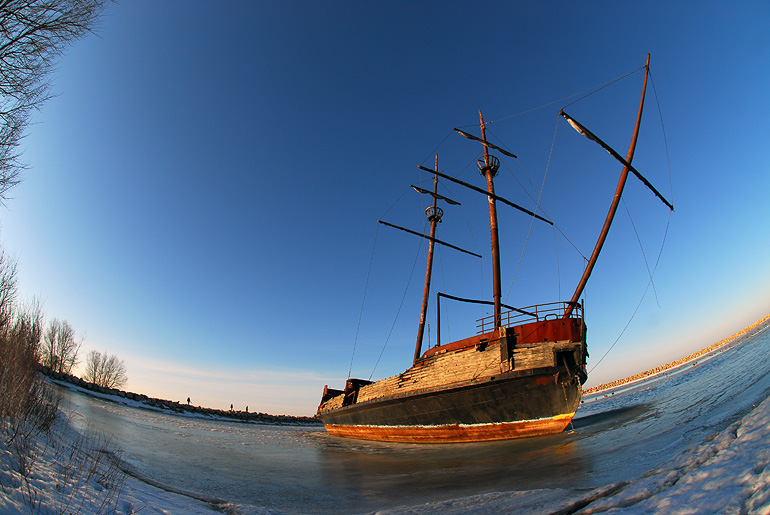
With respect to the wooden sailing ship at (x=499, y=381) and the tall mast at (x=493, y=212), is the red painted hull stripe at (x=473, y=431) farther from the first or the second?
the tall mast at (x=493, y=212)

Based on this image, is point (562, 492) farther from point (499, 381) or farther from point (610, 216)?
point (610, 216)

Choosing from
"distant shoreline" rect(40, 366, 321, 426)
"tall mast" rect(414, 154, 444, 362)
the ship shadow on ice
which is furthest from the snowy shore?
"distant shoreline" rect(40, 366, 321, 426)

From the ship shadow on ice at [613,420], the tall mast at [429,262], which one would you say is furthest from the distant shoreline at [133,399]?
the ship shadow on ice at [613,420]

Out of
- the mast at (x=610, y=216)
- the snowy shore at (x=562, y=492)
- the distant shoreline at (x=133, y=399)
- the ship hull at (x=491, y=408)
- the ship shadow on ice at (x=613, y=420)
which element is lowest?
the distant shoreline at (x=133, y=399)

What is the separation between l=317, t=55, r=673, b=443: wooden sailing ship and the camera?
12094 millimetres

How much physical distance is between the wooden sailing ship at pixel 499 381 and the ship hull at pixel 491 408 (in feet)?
0.11

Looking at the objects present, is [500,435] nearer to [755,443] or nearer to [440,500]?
[440,500]

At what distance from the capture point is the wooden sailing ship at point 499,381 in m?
12.1

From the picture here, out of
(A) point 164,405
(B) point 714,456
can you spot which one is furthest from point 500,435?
(A) point 164,405

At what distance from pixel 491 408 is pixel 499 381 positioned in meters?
1.38

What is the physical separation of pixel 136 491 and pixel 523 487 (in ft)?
18.6

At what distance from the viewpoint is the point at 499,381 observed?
40.8 feet

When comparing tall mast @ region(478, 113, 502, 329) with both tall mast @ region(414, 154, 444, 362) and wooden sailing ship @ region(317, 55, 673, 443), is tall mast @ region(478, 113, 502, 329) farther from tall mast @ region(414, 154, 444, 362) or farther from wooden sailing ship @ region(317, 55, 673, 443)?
tall mast @ region(414, 154, 444, 362)

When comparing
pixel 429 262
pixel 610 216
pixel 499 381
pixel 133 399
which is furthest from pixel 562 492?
pixel 133 399
